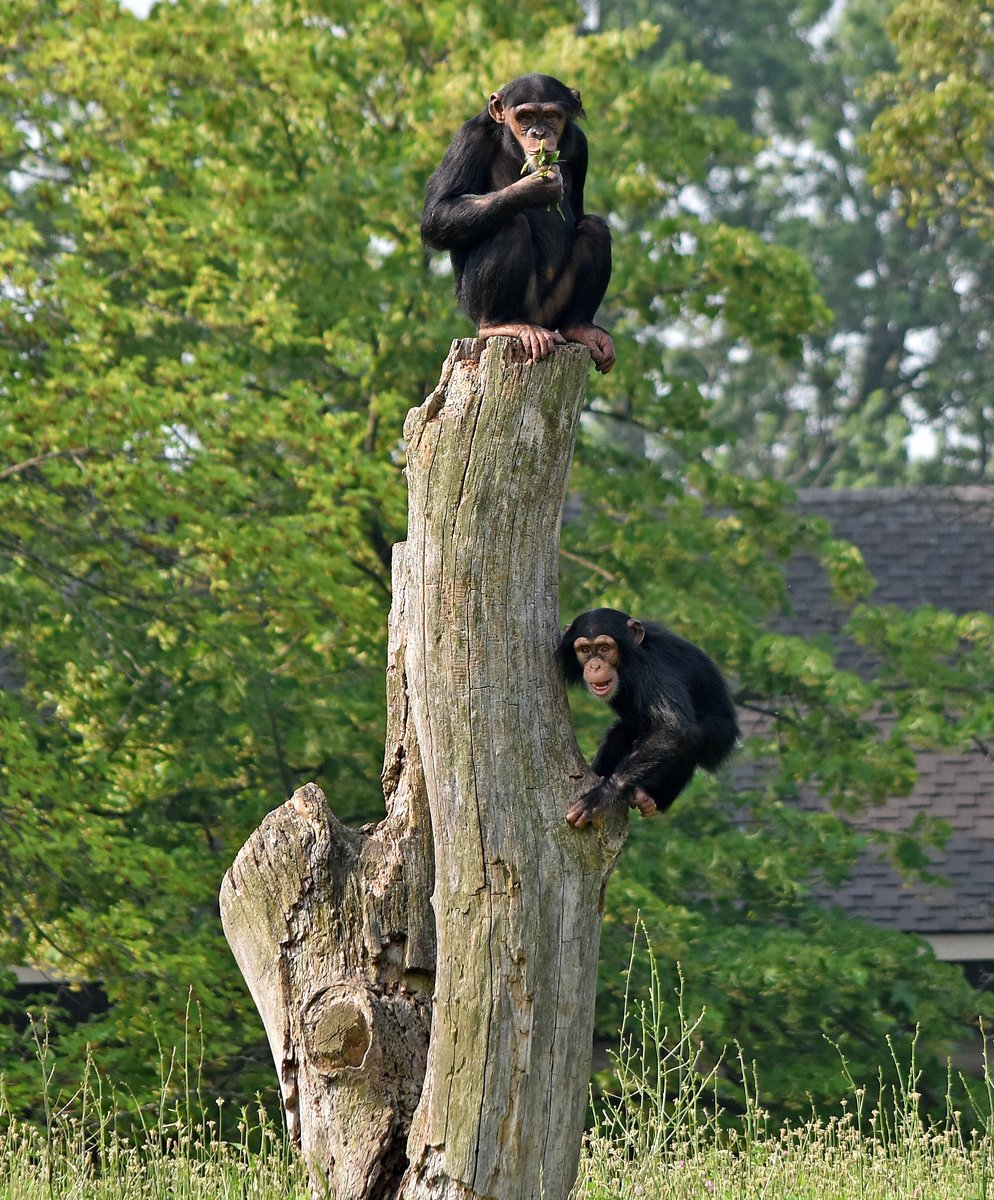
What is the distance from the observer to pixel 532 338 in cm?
523

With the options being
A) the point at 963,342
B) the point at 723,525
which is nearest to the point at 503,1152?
the point at 723,525

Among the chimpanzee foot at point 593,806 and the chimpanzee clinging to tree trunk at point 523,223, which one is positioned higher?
the chimpanzee clinging to tree trunk at point 523,223

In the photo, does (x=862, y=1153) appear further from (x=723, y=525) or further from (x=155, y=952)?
(x=723, y=525)

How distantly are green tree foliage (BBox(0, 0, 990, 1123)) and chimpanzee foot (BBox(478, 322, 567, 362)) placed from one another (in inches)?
206

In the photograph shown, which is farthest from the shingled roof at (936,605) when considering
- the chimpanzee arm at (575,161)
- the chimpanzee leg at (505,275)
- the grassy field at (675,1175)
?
the chimpanzee leg at (505,275)

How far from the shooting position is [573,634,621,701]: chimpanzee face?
5391mm

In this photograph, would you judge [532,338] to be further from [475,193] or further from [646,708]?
[646,708]

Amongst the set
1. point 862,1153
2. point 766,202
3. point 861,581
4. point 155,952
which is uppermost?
point 766,202

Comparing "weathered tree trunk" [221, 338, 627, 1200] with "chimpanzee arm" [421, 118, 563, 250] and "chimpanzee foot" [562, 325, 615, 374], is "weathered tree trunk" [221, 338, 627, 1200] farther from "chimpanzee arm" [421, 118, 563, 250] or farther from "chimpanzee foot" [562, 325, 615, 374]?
"chimpanzee arm" [421, 118, 563, 250]

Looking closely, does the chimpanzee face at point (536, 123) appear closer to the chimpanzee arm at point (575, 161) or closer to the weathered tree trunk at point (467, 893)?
the chimpanzee arm at point (575, 161)

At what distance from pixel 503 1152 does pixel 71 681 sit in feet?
22.1

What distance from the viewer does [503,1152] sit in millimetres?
4879

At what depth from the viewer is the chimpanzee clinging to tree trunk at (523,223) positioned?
229 inches

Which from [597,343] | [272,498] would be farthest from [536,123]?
[272,498]
